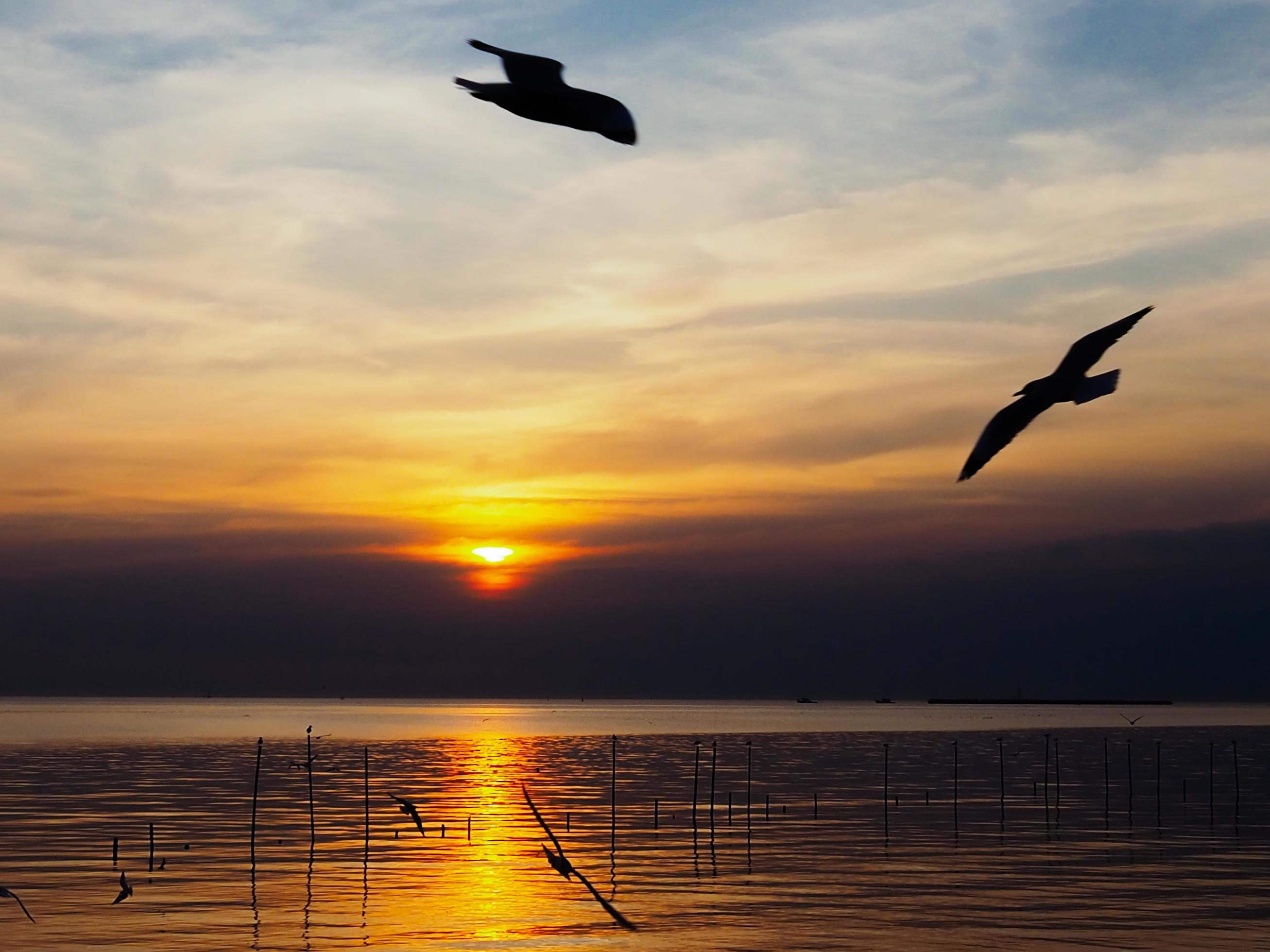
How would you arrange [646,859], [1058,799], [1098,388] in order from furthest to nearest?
[1058,799], [646,859], [1098,388]

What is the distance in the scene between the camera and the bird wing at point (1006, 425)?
9.67 meters

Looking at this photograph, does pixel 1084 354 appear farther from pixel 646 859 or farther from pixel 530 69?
pixel 646 859

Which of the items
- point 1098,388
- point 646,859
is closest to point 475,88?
point 1098,388

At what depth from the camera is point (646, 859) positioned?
5841 cm

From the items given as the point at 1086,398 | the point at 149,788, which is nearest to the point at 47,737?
the point at 149,788

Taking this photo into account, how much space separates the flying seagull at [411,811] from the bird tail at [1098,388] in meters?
36.7

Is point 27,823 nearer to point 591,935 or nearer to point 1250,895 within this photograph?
point 591,935

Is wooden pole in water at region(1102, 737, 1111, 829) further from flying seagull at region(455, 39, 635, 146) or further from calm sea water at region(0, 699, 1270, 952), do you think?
flying seagull at region(455, 39, 635, 146)

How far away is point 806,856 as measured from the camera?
196 feet

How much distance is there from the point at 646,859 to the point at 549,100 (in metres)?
54.8

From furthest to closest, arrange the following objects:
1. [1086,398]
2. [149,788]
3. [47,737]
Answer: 1. [47,737]
2. [149,788]
3. [1086,398]

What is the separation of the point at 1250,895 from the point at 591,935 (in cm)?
2363

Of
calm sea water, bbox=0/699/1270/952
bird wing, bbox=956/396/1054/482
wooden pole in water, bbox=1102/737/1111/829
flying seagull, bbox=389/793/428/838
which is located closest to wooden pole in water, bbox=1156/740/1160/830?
calm sea water, bbox=0/699/1270/952

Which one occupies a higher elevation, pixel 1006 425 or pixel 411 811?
pixel 1006 425
